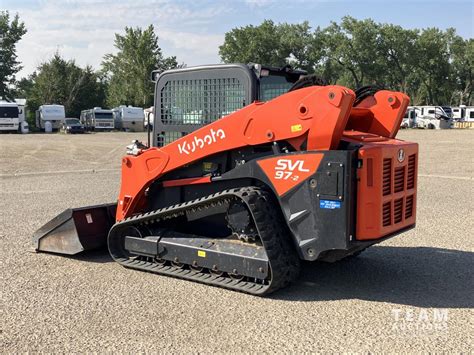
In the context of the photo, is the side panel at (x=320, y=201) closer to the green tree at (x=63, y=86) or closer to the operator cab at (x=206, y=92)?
the operator cab at (x=206, y=92)

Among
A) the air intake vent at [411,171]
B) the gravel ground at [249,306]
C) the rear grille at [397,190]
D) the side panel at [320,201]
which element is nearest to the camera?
the gravel ground at [249,306]

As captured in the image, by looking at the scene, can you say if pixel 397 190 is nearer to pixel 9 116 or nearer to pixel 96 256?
pixel 96 256

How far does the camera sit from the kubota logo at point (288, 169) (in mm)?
4703

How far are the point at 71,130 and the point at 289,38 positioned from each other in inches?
1389

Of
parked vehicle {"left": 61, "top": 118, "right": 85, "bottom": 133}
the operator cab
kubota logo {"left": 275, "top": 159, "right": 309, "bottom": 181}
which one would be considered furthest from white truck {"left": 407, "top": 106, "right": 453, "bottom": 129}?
kubota logo {"left": 275, "top": 159, "right": 309, "bottom": 181}

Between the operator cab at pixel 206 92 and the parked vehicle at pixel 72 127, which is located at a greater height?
the operator cab at pixel 206 92

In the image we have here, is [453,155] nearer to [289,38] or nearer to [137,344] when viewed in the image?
[137,344]

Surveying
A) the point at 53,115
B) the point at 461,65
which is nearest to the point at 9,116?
the point at 53,115

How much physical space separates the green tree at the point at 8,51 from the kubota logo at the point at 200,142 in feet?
202

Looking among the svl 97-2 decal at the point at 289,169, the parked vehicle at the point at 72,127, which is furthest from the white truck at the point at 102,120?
the svl 97-2 decal at the point at 289,169

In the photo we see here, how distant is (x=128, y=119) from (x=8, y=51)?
78.5 feet

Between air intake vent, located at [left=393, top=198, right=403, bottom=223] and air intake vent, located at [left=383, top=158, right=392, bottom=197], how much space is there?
0.72 ft

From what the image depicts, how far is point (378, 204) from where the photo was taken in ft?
15.1

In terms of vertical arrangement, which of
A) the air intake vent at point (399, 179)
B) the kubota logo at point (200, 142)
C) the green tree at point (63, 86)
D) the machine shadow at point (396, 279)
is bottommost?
the machine shadow at point (396, 279)
